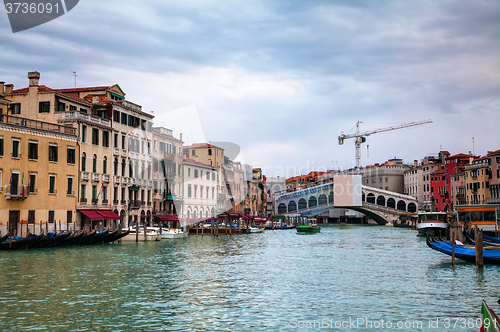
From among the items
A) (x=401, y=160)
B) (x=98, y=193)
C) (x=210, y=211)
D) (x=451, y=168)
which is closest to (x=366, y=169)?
(x=401, y=160)

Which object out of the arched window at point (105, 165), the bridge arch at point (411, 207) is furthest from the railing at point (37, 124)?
the bridge arch at point (411, 207)

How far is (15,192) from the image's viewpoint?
2798 centimetres

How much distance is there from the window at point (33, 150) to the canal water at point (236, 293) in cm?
753

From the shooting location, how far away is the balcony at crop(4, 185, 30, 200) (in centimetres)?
2755

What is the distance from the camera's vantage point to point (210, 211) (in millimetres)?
54469

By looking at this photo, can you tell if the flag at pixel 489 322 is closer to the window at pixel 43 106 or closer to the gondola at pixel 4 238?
the gondola at pixel 4 238

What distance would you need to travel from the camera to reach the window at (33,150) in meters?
29.0

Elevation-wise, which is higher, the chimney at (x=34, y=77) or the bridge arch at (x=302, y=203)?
the chimney at (x=34, y=77)

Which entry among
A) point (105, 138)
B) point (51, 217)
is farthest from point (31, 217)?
point (105, 138)

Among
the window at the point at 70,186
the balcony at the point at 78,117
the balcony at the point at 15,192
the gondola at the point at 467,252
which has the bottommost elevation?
the gondola at the point at 467,252

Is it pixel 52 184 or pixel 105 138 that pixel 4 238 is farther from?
pixel 105 138

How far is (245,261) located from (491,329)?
16.1 metres

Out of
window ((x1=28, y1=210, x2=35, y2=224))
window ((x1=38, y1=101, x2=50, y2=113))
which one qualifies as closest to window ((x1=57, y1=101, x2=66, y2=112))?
window ((x1=38, y1=101, x2=50, y2=113))

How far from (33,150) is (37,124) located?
2.30 m
